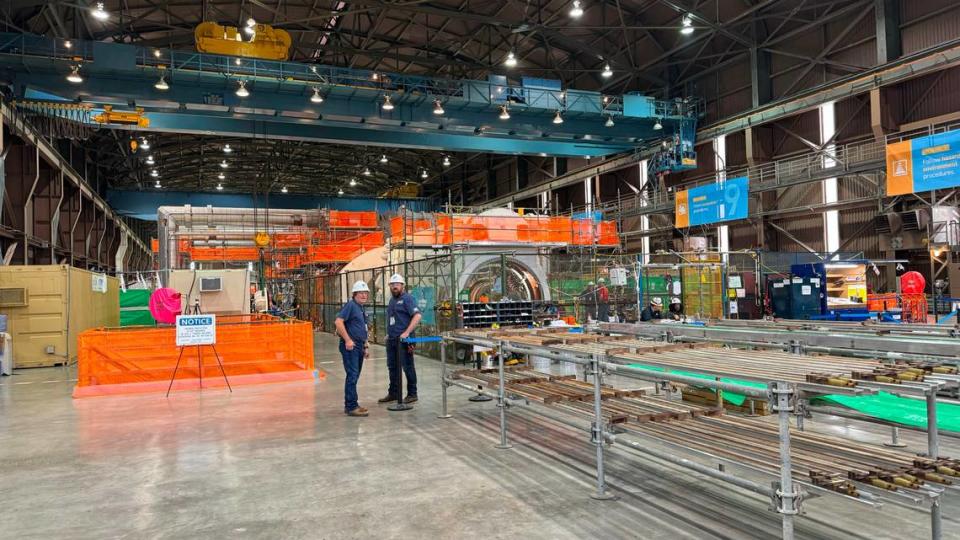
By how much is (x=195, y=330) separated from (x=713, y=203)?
2030 cm

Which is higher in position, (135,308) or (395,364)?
(135,308)

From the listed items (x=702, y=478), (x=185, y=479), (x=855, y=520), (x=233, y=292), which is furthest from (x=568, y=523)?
(x=233, y=292)

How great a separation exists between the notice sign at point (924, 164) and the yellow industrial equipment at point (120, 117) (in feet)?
79.6

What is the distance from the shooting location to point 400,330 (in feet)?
28.6

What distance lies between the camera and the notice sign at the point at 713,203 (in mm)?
23016

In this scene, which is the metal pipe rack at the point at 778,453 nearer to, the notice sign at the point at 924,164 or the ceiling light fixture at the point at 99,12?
the notice sign at the point at 924,164

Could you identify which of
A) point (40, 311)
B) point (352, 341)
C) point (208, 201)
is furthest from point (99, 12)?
point (208, 201)

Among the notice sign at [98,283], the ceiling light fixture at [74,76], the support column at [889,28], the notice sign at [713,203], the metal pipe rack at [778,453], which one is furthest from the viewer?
the notice sign at [713,203]

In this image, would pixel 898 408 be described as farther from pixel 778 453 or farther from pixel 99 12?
pixel 99 12

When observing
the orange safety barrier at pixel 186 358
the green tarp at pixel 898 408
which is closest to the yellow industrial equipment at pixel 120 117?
the orange safety barrier at pixel 186 358

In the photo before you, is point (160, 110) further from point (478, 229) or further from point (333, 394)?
point (333, 394)

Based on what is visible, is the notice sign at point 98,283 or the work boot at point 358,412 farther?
the notice sign at point 98,283

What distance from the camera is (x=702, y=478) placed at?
5250mm

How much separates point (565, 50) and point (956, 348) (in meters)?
27.6
